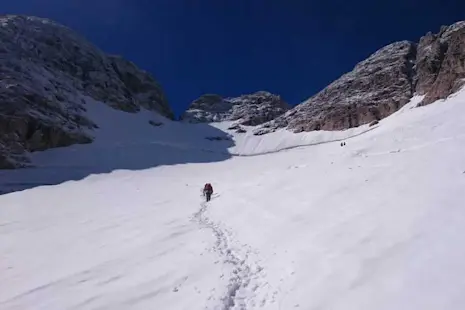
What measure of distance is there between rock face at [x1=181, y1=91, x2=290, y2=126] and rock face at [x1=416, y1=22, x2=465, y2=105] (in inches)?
→ 1994

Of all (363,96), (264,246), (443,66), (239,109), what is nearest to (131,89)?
(239,109)

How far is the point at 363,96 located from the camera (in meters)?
74.6

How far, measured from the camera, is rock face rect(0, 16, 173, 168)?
55.1 meters

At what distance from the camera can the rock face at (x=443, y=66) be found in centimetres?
4804

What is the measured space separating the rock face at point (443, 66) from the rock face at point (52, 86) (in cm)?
5647

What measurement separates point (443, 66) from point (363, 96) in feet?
67.4

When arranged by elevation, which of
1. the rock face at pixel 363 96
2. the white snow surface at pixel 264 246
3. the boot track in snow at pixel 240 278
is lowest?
the boot track in snow at pixel 240 278

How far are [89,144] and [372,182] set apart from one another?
188ft

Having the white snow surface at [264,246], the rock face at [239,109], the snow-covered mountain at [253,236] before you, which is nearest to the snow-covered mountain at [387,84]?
the snow-covered mountain at [253,236]

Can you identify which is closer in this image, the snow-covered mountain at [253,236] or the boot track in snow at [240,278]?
the snow-covered mountain at [253,236]

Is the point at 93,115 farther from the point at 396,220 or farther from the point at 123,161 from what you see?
the point at 396,220

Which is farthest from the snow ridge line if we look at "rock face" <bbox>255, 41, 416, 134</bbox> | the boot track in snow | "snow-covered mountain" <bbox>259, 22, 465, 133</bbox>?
"rock face" <bbox>255, 41, 416, 134</bbox>

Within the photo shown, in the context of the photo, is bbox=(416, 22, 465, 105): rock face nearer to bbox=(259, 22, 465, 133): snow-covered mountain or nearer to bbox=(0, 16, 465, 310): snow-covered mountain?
bbox=(259, 22, 465, 133): snow-covered mountain

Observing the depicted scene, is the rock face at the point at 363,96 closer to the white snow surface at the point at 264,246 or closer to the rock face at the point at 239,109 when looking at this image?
the rock face at the point at 239,109
